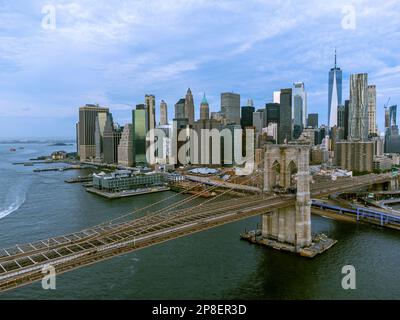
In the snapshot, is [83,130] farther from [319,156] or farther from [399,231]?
[399,231]

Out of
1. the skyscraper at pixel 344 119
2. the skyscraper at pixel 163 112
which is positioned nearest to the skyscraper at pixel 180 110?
the skyscraper at pixel 163 112

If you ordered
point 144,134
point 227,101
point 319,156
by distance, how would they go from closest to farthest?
point 319,156 < point 144,134 < point 227,101

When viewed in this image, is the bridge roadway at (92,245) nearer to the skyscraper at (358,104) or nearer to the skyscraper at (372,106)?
the skyscraper at (358,104)

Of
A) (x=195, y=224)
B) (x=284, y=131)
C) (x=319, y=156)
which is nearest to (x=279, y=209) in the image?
(x=195, y=224)

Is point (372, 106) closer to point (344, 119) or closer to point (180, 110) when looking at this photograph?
point (344, 119)

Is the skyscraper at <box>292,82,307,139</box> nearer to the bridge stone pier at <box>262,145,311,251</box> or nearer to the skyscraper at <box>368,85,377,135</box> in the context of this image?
the skyscraper at <box>368,85,377,135</box>

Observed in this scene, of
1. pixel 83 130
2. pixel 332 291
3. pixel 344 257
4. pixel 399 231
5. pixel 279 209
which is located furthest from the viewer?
pixel 83 130
